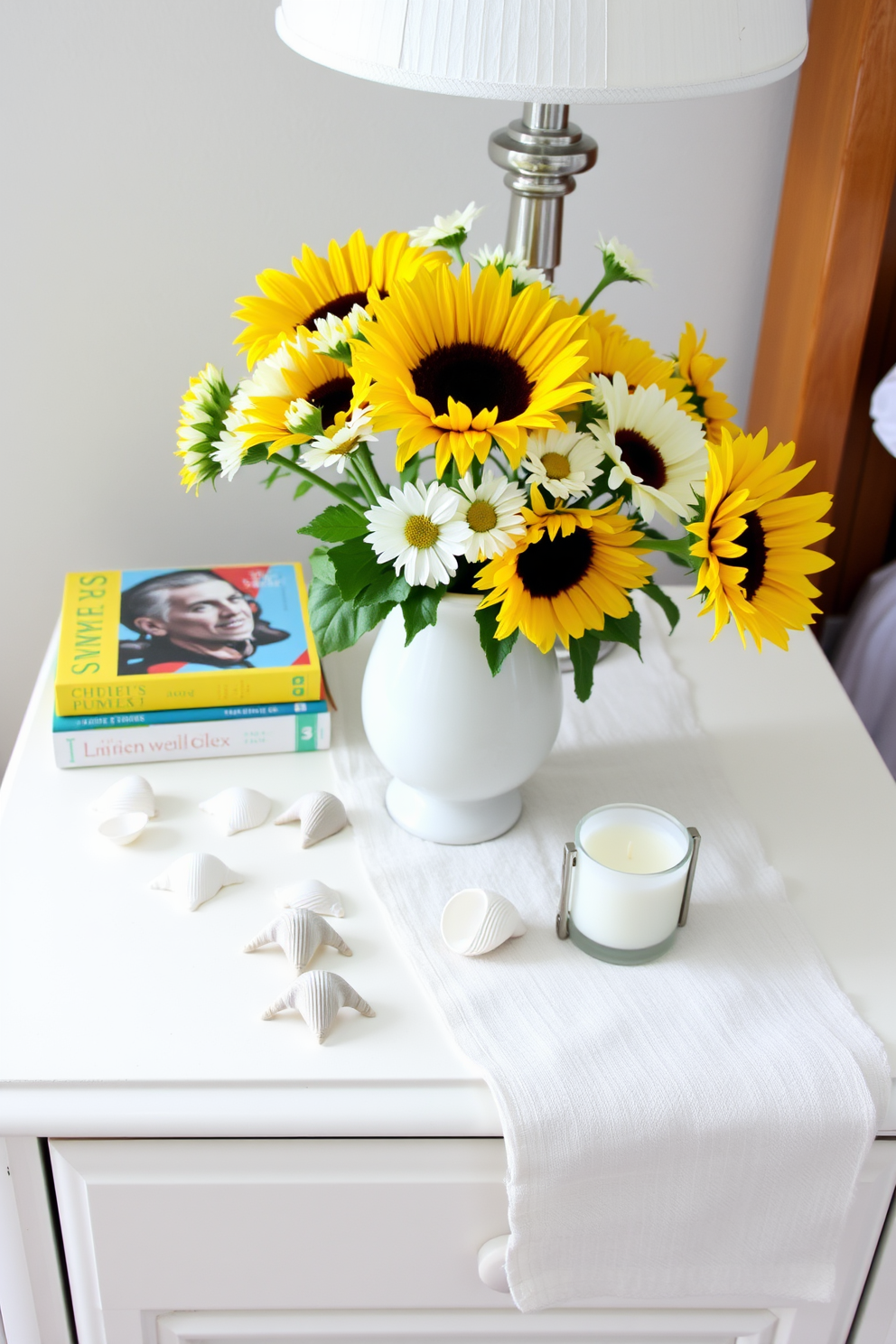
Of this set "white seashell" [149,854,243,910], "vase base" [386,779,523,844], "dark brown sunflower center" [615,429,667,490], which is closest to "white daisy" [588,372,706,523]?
"dark brown sunflower center" [615,429,667,490]

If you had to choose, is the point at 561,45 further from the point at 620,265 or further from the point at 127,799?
the point at 127,799

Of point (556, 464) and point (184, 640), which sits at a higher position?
point (556, 464)

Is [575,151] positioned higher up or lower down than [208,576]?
higher up

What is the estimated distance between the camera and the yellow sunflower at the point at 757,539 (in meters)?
0.61

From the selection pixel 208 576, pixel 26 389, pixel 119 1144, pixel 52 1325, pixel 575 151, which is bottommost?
pixel 52 1325

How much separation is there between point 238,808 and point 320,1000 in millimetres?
195

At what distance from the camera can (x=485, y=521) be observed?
24.8 inches

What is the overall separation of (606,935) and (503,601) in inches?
8.7

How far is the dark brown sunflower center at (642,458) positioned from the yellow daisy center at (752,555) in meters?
0.07

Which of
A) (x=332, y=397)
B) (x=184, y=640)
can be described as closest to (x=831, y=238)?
(x=332, y=397)

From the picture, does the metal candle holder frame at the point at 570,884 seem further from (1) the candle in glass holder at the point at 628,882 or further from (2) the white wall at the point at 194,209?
(2) the white wall at the point at 194,209

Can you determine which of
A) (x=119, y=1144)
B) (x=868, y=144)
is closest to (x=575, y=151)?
(x=868, y=144)

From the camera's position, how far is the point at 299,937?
0.71 m

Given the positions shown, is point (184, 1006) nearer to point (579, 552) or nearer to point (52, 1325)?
point (52, 1325)
